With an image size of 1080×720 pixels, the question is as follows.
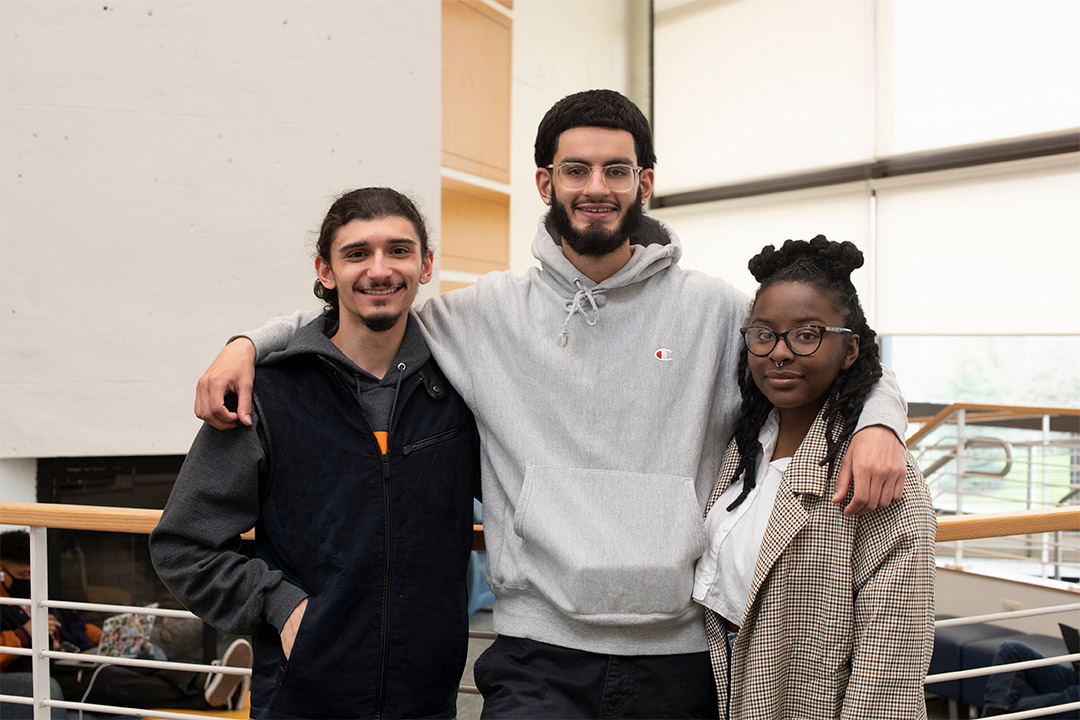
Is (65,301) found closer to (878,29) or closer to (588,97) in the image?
(588,97)

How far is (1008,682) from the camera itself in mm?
3088

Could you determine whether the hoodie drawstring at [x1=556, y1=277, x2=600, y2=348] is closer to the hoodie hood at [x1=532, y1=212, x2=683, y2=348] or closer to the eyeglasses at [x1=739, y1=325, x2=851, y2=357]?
the hoodie hood at [x1=532, y1=212, x2=683, y2=348]

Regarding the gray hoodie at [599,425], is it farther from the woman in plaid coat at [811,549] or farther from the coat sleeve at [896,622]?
the coat sleeve at [896,622]

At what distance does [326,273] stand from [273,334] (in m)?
0.14

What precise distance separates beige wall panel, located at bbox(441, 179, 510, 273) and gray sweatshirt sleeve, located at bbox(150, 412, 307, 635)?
302 centimetres

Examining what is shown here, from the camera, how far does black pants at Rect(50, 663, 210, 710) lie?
9.98 ft

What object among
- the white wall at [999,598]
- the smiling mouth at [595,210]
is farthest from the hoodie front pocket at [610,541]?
the white wall at [999,598]

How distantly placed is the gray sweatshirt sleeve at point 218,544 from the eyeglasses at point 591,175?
0.69 m

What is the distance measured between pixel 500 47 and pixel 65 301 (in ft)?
8.67

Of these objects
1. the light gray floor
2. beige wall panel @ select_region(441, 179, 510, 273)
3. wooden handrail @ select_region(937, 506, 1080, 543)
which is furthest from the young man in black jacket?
beige wall panel @ select_region(441, 179, 510, 273)

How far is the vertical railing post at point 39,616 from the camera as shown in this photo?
5.11 ft

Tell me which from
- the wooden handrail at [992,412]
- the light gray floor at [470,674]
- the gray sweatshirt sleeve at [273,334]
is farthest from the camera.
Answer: the wooden handrail at [992,412]

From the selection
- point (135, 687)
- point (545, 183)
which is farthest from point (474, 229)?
point (545, 183)

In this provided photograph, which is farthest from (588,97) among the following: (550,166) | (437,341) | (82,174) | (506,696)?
(82,174)
